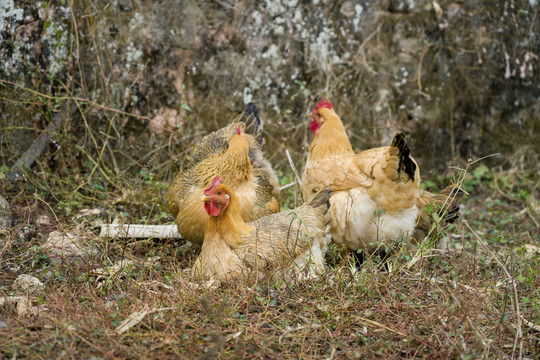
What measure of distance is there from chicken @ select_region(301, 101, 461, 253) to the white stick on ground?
3.96 feet

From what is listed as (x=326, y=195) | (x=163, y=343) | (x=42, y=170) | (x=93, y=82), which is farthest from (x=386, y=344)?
(x=93, y=82)

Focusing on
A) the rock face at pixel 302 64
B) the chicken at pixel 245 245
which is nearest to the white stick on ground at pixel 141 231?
the chicken at pixel 245 245

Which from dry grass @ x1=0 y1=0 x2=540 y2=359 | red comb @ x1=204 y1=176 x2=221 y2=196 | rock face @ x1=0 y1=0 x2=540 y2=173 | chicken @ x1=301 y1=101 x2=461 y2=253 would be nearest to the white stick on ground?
dry grass @ x1=0 y1=0 x2=540 y2=359

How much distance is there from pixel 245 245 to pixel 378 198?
115cm

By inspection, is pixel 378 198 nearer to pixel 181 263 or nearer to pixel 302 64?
pixel 181 263

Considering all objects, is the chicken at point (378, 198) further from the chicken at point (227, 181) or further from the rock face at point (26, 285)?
the rock face at point (26, 285)

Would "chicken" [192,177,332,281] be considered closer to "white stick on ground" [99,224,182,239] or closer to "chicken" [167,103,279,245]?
"chicken" [167,103,279,245]

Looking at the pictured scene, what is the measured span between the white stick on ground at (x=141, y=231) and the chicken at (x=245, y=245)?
723 mm

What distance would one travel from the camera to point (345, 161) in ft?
14.6

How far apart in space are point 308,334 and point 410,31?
433 centimetres

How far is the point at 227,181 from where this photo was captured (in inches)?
167

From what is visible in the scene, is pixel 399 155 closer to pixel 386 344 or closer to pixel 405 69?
pixel 386 344

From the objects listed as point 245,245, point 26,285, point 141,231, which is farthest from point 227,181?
point 26,285

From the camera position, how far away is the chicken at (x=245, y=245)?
3.56m
